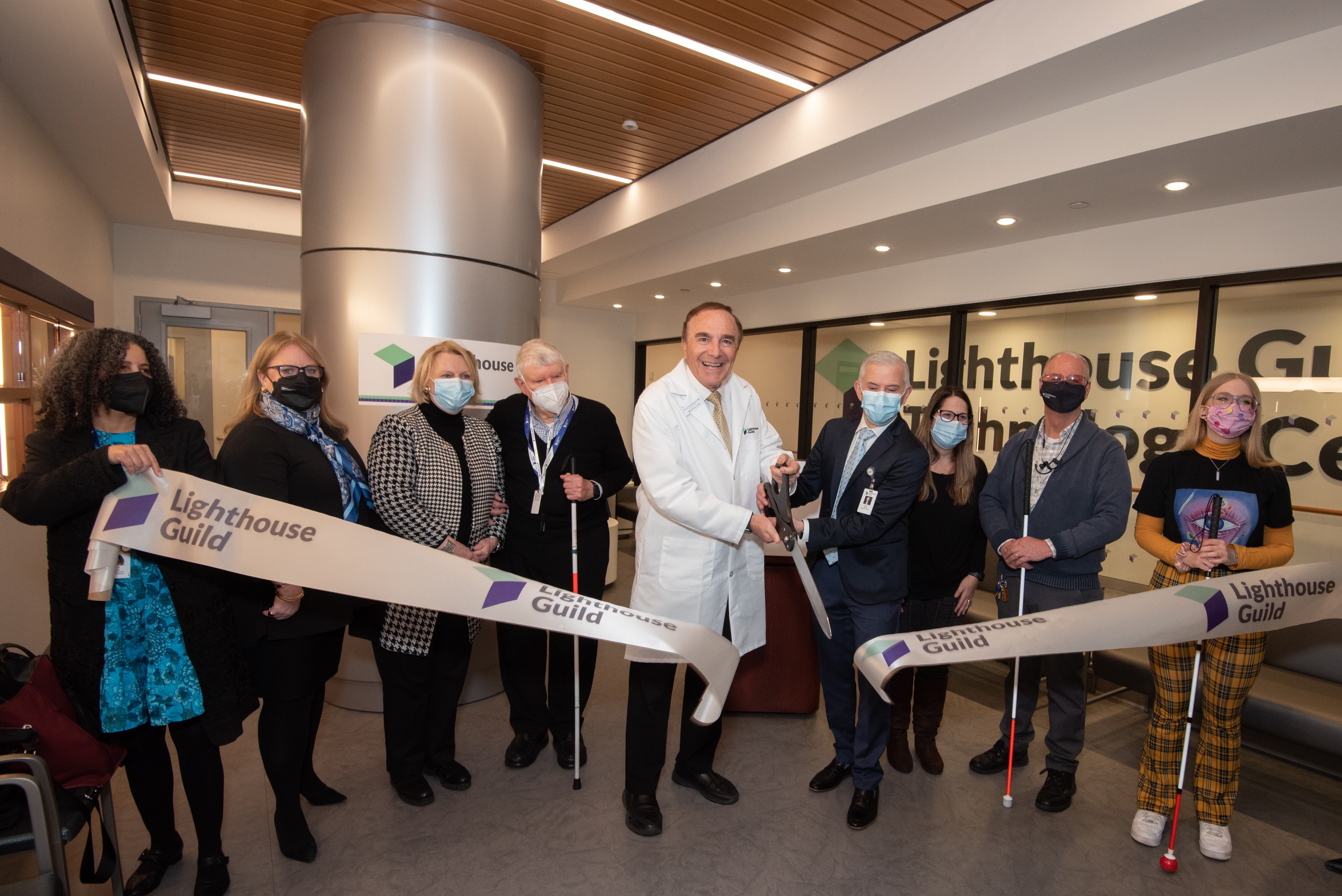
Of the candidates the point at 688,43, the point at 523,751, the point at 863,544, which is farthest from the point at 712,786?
the point at 688,43

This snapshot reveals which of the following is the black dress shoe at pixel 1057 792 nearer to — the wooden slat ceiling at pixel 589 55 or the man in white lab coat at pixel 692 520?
the man in white lab coat at pixel 692 520

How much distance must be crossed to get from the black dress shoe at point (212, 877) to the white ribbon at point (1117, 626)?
2201mm

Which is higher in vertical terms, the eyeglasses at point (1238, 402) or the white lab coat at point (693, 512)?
the eyeglasses at point (1238, 402)

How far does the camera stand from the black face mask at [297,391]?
2.27 meters

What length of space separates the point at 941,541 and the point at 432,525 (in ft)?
7.08

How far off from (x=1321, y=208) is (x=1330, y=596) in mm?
2931

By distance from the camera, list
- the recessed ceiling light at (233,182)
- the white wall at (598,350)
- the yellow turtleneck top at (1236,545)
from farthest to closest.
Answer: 1. the white wall at (598,350)
2. the recessed ceiling light at (233,182)
3. the yellow turtleneck top at (1236,545)

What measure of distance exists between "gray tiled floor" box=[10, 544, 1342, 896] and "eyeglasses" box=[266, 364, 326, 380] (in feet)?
5.60

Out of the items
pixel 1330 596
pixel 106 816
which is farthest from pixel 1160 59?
pixel 106 816

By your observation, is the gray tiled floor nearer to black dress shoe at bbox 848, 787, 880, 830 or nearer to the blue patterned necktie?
black dress shoe at bbox 848, 787, 880, 830

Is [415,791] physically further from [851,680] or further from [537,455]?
[851,680]

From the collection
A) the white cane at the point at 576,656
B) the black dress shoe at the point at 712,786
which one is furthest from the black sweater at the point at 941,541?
the white cane at the point at 576,656

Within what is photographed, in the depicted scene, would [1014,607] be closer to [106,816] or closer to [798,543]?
[798,543]

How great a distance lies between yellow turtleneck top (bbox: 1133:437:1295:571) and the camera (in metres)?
2.48
